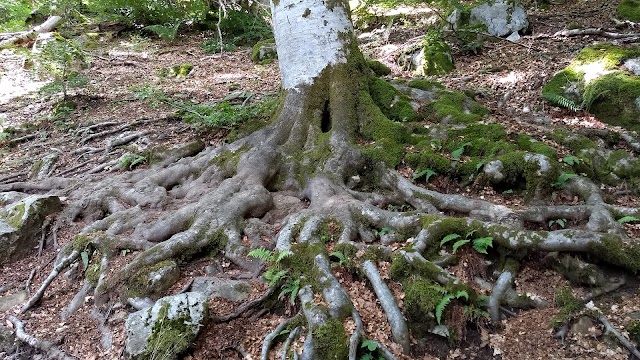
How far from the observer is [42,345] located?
154 inches

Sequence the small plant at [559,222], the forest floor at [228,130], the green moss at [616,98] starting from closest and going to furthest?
the forest floor at [228,130] → the small plant at [559,222] → the green moss at [616,98]

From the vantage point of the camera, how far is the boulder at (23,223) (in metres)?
5.36

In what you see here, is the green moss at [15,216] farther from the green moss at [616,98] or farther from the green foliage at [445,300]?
the green moss at [616,98]

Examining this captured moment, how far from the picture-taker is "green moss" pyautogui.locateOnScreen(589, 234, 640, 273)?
11.9 feet

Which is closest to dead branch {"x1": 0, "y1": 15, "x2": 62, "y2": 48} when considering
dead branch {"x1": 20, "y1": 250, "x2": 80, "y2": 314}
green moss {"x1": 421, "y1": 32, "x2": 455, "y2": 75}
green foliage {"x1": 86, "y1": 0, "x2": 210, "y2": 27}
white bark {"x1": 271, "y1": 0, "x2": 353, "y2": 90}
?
green foliage {"x1": 86, "y1": 0, "x2": 210, "y2": 27}

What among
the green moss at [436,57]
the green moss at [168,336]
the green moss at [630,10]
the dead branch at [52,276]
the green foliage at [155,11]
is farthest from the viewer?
the green foliage at [155,11]

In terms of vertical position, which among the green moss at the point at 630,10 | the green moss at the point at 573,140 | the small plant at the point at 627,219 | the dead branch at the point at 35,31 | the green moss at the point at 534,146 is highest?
the dead branch at the point at 35,31

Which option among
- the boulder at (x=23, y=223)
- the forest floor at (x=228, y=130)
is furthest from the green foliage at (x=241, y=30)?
the boulder at (x=23, y=223)

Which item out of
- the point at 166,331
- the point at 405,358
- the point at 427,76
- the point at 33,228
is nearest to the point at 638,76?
the point at 427,76

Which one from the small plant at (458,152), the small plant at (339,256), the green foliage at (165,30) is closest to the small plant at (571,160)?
the small plant at (458,152)

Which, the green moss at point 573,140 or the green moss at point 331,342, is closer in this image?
the green moss at point 331,342

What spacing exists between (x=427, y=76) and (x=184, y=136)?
5.06 metres

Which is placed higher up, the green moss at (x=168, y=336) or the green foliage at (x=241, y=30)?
the green foliage at (x=241, y=30)

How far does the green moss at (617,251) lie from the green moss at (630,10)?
8.08m
